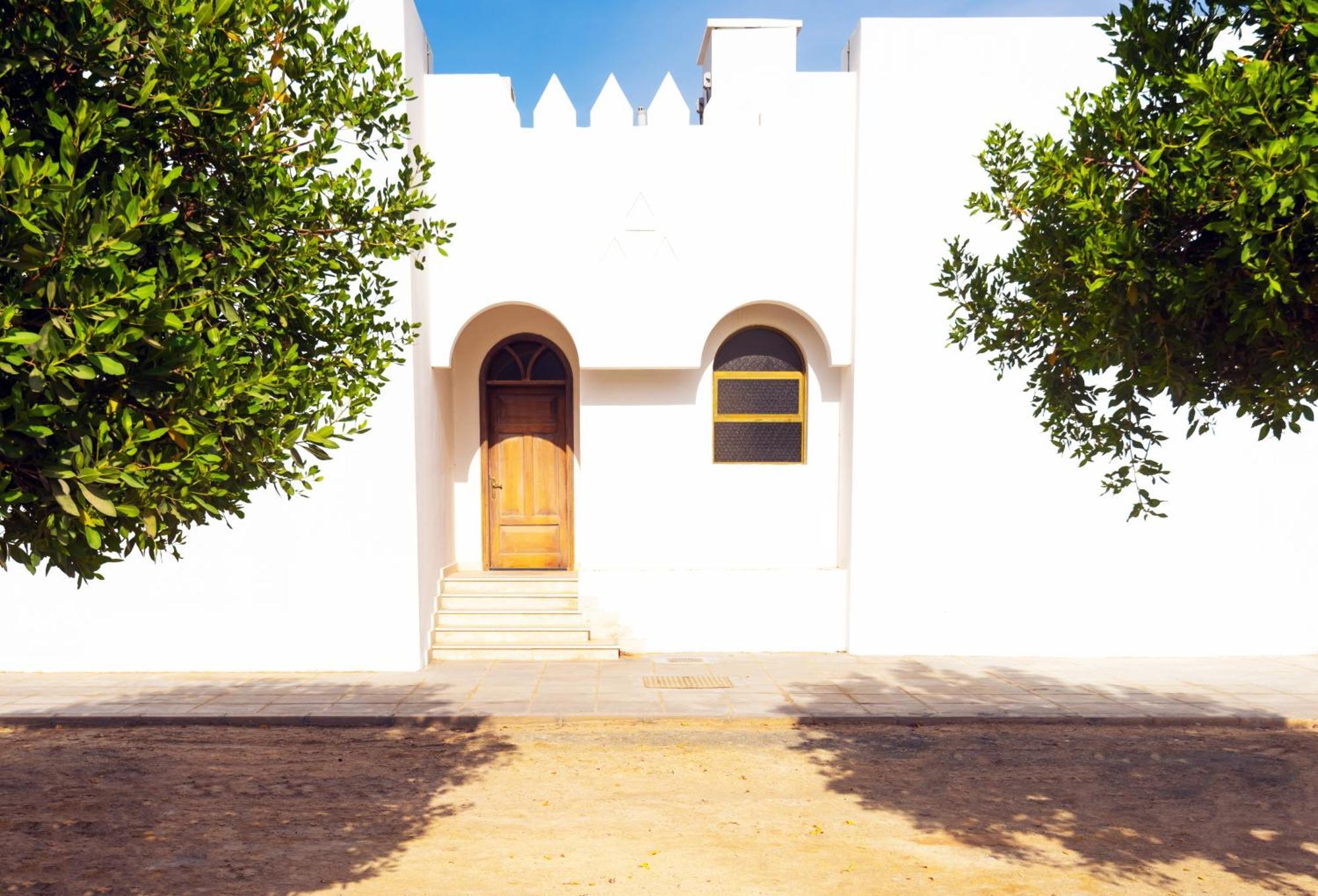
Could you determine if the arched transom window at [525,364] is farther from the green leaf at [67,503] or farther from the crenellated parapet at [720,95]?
the green leaf at [67,503]

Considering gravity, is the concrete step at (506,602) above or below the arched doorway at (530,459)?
below

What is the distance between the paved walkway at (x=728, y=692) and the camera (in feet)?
27.6

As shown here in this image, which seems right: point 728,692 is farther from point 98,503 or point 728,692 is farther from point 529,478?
point 98,503

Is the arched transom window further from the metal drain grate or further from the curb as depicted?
the curb

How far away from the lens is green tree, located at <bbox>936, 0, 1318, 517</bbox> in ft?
11.5

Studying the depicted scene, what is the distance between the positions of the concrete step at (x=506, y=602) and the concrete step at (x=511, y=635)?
287 millimetres

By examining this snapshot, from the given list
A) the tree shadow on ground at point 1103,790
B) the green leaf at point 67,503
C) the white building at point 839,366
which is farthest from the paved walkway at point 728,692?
the green leaf at point 67,503

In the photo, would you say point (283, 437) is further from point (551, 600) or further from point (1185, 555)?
point (1185, 555)

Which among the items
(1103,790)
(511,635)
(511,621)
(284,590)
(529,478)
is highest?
(529,478)

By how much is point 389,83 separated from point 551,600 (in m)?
7.44

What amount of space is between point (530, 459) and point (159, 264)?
8.72 meters

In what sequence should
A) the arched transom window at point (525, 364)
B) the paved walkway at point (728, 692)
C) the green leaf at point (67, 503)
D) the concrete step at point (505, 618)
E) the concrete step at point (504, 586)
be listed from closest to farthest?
the green leaf at point (67, 503), the paved walkway at point (728, 692), the concrete step at point (505, 618), the concrete step at point (504, 586), the arched transom window at point (525, 364)

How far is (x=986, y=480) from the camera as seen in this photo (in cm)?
1059

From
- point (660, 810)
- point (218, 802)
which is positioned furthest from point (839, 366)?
point (218, 802)
